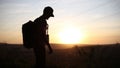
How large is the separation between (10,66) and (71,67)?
2.92 meters

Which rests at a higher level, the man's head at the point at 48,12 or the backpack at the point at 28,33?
the man's head at the point at 48,12

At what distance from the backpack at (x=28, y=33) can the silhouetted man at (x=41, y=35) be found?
133 millimetres

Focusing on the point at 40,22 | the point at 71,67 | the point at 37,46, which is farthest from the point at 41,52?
the point at 71,67

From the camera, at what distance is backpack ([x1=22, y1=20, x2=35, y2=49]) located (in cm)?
823

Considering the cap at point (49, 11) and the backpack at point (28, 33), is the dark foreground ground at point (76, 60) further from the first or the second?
the cap at point (49, 11)

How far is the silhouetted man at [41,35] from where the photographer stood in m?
8.45

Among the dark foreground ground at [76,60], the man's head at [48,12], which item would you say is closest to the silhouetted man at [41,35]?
the man's head at [48,12]

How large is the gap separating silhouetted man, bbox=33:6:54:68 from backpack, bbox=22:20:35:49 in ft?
0.44

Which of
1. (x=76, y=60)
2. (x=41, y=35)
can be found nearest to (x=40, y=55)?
(x=41, y=35)

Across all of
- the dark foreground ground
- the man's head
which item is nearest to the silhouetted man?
the man's head

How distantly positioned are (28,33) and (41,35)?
1.35ft

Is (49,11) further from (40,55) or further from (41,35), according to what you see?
(40,55)

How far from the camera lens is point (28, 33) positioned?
8297 mm

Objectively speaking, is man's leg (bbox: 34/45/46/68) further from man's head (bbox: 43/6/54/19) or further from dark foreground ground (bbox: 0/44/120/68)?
dark foreground ground (bbox: 0/44/120/68)
